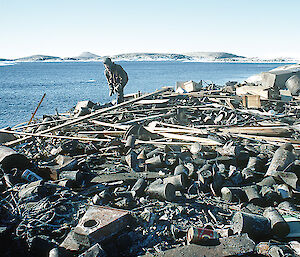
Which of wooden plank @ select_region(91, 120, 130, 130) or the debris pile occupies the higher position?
wooden plank @ select_region(91, 120, 130, 130)

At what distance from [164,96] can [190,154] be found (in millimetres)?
6795

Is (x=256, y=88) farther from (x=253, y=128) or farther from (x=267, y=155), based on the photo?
(x=267, y=155)

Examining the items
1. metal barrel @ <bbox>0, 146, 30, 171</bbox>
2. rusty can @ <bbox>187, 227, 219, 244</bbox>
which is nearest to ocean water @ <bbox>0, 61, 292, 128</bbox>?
metal barrel @ <bbox>0, 146, 30, 171</bbox>

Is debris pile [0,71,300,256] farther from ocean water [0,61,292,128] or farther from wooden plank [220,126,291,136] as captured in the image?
ocean water [0,61,292,128]

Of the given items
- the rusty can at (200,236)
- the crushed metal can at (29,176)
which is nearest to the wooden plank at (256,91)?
the rusty can at (200,236)

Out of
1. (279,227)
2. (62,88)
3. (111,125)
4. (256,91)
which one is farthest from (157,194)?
(62,88)

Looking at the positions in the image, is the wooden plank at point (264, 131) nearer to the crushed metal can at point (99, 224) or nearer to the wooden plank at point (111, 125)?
the wooden plank at point (111, 125)

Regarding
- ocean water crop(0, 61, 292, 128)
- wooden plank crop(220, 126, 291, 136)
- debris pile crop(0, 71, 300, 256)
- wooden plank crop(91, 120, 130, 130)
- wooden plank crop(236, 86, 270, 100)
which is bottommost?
ocean water crop(0, 61, 292, 128)

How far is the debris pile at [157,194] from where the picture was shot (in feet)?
12.0

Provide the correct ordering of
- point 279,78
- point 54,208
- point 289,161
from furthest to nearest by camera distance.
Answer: point 279,78 < point 289,161 < point 54,208

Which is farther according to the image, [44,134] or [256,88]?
[256,88]

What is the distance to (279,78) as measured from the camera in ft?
49.4

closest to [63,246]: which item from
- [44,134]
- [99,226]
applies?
[99,226]

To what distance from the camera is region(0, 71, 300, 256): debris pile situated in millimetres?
3646
